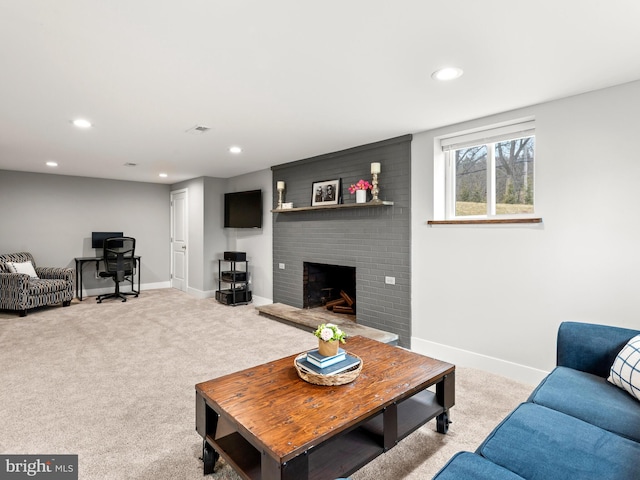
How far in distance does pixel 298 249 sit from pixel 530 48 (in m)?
3.73

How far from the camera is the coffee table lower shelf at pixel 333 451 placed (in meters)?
1.59

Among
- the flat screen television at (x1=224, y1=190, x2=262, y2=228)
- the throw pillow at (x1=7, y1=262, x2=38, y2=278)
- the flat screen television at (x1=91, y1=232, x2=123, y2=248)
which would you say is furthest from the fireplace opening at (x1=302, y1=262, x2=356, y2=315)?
the throw pillow at (x1=7, y1=262, x2=38, y2=278)

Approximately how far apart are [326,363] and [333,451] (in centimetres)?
43

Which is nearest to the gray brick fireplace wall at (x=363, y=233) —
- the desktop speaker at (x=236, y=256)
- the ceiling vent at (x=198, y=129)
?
the desktop speaker at (x=236, y=256)

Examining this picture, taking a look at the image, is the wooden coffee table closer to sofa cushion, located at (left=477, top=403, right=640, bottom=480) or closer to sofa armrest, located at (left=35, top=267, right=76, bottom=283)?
sofa cushion, located at (left=477, top=403, right=640, bottom=480)

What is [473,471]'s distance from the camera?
1.27 meters

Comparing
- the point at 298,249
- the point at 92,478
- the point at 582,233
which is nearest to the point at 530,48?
the point at 582,233

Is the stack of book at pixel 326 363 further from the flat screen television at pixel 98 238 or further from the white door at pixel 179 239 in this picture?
the flat screen television at pixel 98 238

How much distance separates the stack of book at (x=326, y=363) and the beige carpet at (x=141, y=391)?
1.73 feet

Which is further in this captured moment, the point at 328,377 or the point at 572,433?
the point at 328,377

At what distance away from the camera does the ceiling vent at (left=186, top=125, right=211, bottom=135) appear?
11.3ft

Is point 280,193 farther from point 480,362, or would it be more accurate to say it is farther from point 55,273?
point 55,273

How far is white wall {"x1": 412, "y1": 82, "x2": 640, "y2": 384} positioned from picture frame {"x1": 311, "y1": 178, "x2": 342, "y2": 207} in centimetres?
117

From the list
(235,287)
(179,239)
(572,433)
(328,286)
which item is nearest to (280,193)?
(328,286)
